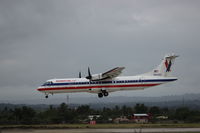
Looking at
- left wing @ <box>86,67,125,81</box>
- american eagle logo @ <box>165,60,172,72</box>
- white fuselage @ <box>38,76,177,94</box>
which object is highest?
american eagle logo @ <box>165,60,172,72</box>

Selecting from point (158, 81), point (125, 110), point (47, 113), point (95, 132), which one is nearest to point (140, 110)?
point (125, 110)

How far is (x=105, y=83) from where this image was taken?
56562 mm

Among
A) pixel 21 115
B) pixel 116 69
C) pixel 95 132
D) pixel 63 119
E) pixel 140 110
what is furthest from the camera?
pixel 140 110

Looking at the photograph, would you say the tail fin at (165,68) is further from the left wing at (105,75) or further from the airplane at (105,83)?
the left wing at (105,75)

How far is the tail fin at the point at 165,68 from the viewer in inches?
2265

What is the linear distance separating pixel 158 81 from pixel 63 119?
36079 millimetres

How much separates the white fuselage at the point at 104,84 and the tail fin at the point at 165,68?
1041 millimetres

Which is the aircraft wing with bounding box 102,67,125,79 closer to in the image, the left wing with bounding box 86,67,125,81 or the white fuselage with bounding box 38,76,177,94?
the left wing with bounding box 86,67,125,81

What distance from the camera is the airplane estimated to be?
55906mm

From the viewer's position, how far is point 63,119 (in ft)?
279

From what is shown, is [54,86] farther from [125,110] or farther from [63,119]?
[125,110]

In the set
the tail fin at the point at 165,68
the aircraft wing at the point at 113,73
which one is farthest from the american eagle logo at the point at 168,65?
the aircraft wing at the point at 113,73

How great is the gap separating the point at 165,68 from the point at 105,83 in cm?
1074

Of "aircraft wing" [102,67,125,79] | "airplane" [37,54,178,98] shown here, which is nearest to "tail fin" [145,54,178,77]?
"airplane" [37,54,178,98]
